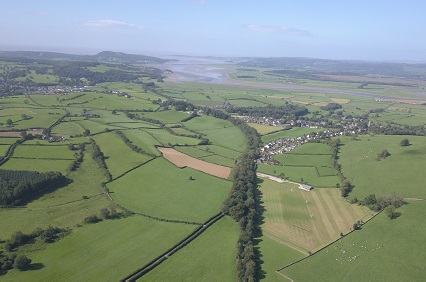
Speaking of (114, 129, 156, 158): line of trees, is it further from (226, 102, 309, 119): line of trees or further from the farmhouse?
(226, 102, 309, 119): line of trees

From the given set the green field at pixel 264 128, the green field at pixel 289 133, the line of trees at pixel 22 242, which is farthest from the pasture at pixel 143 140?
the line of trees at pixel 22 242

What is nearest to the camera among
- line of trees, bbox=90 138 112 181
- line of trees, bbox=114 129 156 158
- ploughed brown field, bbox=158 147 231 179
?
line of trees, bbox=90 138 112 181

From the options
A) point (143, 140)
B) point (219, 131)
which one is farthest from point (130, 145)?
point (219, 131)

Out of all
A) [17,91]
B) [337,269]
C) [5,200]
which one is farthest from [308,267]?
[17,91]

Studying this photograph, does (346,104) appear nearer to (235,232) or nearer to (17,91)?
(235,232)

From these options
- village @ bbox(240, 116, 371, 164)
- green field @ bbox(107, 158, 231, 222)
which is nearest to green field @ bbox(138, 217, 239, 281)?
green field @ bbox(107, 158, 231, 222)

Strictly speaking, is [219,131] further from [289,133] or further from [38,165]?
[38,165]
